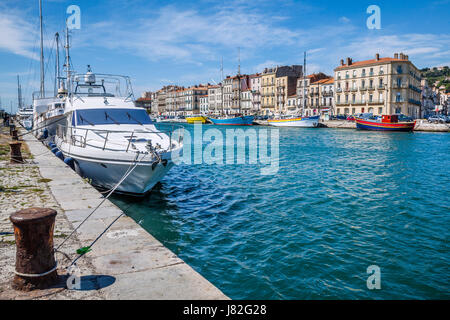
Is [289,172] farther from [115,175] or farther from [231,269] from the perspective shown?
[231,269]

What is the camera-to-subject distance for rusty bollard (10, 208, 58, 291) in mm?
3832

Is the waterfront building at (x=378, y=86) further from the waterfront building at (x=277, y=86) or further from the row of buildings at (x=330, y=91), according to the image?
the waterfront building at (x=277, y=86)

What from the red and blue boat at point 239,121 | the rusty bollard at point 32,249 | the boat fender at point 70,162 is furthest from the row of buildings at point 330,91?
the rusty bollard at point 32,249

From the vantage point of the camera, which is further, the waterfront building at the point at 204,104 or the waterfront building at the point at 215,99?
the waterfront building at the point at 204,104

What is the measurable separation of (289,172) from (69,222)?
537 inches

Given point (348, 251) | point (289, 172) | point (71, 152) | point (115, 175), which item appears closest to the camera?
point (348, 251)

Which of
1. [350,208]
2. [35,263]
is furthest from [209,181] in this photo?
[35,263]

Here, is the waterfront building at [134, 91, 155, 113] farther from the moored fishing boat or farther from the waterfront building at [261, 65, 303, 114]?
the moored fishing boat

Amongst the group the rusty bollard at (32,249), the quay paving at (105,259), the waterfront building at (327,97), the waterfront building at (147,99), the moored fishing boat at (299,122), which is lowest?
the quay paving at (105,259)

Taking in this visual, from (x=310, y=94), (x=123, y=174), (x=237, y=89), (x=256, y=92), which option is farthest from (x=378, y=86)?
(x=123, y=174)

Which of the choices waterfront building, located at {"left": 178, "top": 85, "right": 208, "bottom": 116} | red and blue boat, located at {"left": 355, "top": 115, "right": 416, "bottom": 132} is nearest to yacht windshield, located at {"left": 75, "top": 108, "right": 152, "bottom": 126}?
red and blue boat, located at {"left": 355, "top": 115, "right": 416, "bottom": 132}

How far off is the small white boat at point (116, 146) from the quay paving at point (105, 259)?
1644 mm

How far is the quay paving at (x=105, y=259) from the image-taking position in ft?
12.8

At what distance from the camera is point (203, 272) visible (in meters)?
6.75
